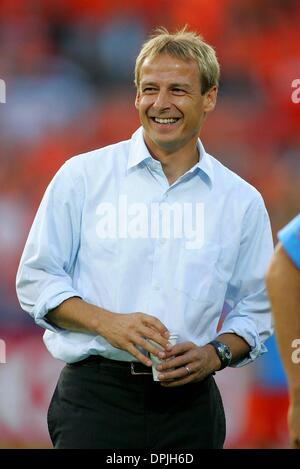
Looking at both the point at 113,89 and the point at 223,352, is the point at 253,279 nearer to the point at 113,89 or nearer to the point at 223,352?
the point at 223,352

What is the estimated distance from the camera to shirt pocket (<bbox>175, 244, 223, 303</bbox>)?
2148mm

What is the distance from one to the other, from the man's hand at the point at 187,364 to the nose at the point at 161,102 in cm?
55

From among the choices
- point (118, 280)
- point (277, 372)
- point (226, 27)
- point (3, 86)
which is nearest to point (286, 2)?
point (226, 27)

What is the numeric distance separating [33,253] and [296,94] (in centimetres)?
227

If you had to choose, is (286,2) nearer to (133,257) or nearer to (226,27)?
(226,27)

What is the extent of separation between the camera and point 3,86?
4152mm

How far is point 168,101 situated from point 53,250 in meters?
0.44

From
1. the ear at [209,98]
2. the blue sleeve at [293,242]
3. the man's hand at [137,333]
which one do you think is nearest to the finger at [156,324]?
the man's hand at [137,333]

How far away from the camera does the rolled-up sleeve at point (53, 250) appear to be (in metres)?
2.09

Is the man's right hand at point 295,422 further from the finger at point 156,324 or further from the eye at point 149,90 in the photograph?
the eye at point 149,90

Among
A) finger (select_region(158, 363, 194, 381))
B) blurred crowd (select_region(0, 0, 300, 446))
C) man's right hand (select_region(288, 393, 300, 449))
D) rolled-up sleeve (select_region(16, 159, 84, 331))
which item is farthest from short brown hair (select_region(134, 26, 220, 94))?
blurred crowd (select_region(0, 0, 300, 446))

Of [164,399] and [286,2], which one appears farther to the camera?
[286,2]

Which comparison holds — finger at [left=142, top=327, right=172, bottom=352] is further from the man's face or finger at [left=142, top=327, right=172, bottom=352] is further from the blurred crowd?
the blurred crowd

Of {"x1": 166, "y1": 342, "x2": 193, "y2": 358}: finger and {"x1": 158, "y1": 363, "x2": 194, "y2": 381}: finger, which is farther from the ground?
{"x1": 166, "y1": 342, "x2": 193, "y2": 358}: finger
